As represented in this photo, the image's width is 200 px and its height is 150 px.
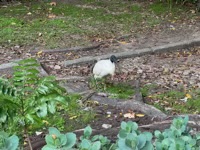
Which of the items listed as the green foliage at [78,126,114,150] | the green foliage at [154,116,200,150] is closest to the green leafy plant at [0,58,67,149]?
the green foliage at [78,126,114,150]

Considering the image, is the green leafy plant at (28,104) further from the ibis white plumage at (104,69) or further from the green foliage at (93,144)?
the ibis white plumage at (104,69)

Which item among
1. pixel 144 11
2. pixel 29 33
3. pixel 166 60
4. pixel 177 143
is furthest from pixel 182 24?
pixel 177 143

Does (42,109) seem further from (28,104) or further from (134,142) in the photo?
(134,142)

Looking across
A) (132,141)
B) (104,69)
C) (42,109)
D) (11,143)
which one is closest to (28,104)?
(42,109)

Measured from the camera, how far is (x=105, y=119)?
165 inches

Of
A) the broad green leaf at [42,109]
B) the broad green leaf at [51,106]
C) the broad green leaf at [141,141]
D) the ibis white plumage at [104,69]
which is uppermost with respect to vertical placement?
the broad green leaf at [141,141]

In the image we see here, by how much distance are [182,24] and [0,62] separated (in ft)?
12.1

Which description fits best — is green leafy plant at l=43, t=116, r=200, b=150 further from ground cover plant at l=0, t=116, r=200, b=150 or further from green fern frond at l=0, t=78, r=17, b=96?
green fern frond at l=0, t=78, r=17, b=96

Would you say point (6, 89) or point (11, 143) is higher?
point (11, 143)

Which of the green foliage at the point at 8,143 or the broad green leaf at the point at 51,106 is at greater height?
the green foliage at the point at 8,143

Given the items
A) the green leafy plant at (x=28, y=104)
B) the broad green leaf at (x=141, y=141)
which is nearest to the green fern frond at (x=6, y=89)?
the green leafy plant at (x=28, y=104)

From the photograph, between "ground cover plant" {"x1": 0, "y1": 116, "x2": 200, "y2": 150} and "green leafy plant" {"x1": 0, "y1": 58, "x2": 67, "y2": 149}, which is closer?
"ground cover plant" {"x1": 0, "y1": 116, "x2": 200, "y2": 150}

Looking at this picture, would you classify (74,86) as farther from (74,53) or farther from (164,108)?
(74,53)

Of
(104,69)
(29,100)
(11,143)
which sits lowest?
(104,69)
